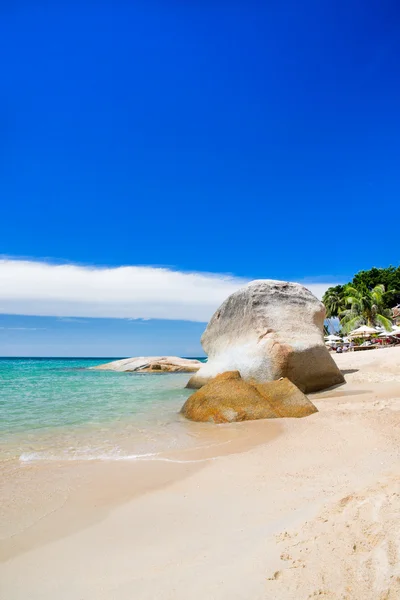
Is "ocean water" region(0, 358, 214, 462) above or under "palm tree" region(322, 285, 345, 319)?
under

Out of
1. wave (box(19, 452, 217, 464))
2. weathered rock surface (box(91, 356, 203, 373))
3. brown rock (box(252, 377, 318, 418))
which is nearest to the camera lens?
wave (box(19, 452, 217, 464))

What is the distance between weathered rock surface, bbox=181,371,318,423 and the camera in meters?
8.26

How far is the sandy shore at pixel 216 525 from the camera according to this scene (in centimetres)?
226

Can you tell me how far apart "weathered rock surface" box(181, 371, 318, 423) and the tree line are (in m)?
38.5

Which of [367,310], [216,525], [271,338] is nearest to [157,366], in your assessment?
[367,310]

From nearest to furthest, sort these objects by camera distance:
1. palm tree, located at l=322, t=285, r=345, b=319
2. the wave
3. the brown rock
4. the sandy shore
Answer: the sandy shore, the wave, the brown rock, palm tree, located at l=322, t=285, r=345, b=319

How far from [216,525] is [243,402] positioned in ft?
17.7

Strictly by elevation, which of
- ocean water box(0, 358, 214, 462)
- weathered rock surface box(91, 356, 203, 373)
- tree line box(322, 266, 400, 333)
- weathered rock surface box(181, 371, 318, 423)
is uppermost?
tree line box(322, 266, 400, 333)

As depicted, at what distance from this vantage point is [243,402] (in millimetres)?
8547

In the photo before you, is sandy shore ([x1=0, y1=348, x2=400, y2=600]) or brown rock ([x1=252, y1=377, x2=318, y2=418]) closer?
sandy shore ([x1=0, y1=348, x2=400, y2=600])

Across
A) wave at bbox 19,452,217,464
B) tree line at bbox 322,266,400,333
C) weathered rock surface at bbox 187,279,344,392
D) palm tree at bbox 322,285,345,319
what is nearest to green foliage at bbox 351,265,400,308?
tree line at bbox 322,266,400,333

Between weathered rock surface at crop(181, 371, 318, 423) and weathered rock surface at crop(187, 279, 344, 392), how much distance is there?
105 inches

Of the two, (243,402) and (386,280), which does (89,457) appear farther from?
(386,280)

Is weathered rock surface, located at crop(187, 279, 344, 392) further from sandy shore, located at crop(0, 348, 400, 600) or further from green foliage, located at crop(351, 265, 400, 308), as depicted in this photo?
green foliage, located at crop(351, 265, 400, 308)
